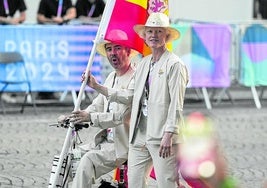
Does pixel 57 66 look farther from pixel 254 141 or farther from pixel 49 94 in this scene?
pixel 254 141

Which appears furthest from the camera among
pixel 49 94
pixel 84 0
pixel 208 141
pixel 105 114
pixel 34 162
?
pixel 84 0

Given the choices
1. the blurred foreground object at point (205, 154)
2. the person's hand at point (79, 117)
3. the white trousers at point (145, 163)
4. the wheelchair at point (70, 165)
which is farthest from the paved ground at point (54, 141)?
the blurred foreground object at point (205, 154)

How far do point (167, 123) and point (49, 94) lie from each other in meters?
10.6

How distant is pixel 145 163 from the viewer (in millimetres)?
6898

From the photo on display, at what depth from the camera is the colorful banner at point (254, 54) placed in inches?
658

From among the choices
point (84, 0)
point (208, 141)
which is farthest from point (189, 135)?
point (84, 0)

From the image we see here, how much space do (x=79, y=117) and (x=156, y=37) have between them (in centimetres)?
88

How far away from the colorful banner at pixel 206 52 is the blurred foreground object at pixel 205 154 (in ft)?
36.0

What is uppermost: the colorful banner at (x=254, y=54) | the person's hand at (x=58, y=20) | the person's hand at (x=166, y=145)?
the person's hand at (x=166, y=145)

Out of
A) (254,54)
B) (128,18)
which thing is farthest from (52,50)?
(128,18)

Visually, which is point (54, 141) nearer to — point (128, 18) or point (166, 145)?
point (128, 18)

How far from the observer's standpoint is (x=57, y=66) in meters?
15.9

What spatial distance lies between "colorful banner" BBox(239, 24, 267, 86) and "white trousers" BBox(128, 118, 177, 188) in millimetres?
10046

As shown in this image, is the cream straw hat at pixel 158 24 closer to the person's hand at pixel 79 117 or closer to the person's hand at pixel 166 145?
the person's hand at pixel 79 117
